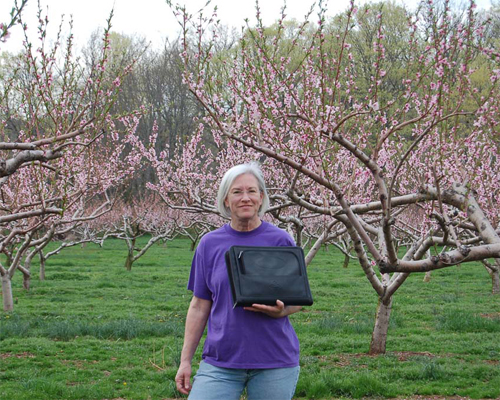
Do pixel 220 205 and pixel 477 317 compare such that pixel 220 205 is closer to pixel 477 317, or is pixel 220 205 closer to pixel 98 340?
pixel 98 340

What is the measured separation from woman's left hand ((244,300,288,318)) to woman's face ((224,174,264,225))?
47cm

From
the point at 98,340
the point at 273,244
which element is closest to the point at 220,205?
the point at 273,244

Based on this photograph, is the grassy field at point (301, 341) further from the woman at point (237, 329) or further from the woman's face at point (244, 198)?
the woman's face at point (244, 198)

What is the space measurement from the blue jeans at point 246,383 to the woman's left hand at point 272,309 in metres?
0.25

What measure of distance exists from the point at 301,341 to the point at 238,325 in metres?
6.35

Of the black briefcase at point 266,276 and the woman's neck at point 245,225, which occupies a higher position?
the woman's neck at point 245,225

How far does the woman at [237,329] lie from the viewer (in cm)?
270

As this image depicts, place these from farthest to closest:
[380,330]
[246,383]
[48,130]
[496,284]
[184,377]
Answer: [496,284] → [48,130] → [380,330] → [184,377] → [246,383]

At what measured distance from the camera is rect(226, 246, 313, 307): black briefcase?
2.67 m

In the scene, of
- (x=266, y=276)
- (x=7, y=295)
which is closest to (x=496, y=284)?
(x=7, y=295)

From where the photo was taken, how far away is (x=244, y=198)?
2.95m

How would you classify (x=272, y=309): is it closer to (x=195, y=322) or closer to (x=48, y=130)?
(x=195, y=322)

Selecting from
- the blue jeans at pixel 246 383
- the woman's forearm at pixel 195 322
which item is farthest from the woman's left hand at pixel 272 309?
the woman's forearm at pixel 195 322

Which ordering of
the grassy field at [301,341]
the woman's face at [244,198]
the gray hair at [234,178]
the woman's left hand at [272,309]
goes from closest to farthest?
the woman's left hand at [272,309] → the woman's face at [244,198] → the gray hair at [234,178] → the grassy field at [301,341]
